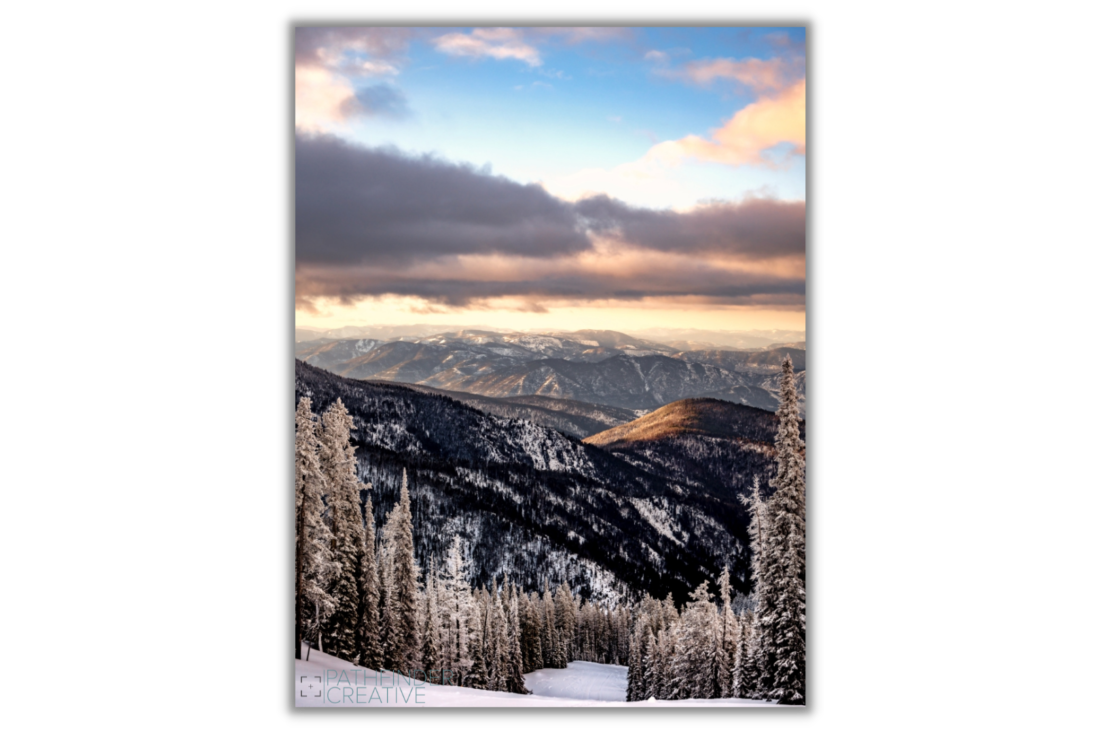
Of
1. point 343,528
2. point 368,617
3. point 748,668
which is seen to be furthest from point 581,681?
point 343,528

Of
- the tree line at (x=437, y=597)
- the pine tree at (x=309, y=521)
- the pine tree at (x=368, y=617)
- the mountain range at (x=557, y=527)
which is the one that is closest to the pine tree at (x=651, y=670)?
the tree line at (x=437, y=597)

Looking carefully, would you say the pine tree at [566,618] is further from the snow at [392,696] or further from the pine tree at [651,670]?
the snow at [392,696]

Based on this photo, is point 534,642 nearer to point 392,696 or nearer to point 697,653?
point 697,653

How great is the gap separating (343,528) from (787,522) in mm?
10916

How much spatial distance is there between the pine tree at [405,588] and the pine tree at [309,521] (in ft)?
18.5

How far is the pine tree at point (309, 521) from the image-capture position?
43.2ft

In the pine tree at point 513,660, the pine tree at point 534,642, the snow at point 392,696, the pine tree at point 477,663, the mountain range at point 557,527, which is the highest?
the snow at point 392,696

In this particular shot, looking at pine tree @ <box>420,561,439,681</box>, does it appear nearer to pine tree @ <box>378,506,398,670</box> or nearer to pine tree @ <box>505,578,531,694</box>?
pine tree @ <box>378,506,398,670</box>

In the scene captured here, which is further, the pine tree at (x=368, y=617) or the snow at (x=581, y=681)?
the snow at (x=581, y=681)
